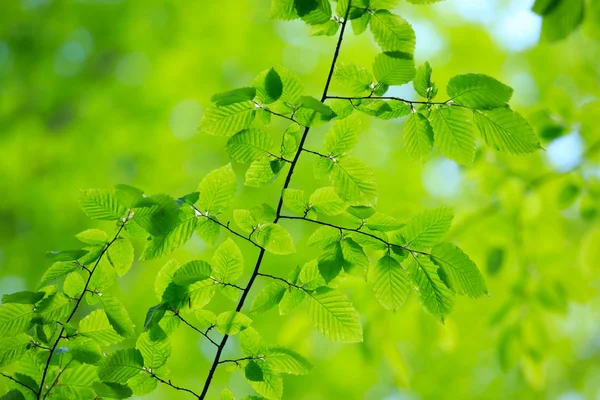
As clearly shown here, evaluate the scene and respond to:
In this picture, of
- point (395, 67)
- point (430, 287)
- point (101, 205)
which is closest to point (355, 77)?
point (395, 67)

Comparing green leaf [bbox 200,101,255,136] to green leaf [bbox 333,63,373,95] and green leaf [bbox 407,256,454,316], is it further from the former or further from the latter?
green leaf [bbox 407,256,454,316]

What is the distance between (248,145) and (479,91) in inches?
17.8

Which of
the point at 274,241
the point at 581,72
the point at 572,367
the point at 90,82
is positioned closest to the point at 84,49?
the point at 90,82

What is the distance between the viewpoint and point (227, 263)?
0.96m

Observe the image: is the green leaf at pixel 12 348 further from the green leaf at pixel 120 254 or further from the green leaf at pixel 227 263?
the green leaf at pixel 227 263

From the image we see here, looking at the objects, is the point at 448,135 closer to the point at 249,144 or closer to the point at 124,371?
the point at 249,144

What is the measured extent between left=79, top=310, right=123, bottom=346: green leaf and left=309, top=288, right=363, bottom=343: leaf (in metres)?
0.42

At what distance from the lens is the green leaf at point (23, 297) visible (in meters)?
0.85

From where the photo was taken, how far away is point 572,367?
5715mm

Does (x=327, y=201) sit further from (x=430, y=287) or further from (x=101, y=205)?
(x=101, y=205)

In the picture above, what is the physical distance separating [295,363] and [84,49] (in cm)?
481

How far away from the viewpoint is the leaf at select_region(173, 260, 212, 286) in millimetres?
882

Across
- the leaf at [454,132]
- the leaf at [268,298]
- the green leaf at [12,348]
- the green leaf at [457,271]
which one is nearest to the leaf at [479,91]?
the leaf at [454,132]

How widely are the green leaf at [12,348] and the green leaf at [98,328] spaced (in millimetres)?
101
